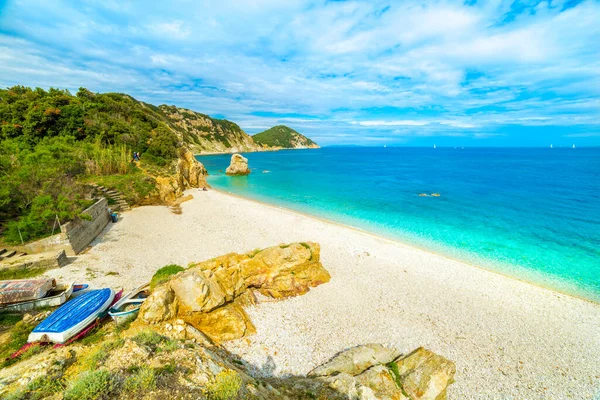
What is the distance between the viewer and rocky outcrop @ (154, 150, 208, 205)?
102 ft

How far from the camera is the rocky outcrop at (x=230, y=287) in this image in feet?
31.0

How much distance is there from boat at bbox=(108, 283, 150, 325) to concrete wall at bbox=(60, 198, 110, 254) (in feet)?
26.9

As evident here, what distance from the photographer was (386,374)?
7777mm

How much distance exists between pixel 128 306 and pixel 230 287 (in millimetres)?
4116

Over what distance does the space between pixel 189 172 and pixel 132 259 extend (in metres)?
30.4

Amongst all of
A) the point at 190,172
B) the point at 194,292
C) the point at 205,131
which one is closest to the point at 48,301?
the point at 194,292

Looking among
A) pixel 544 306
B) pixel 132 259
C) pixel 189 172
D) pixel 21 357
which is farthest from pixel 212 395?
pixel 189 172

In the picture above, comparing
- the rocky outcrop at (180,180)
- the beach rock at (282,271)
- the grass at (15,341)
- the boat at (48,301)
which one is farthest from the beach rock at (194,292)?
the rocky outcrop at (180,180)

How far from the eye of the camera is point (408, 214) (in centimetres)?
3019

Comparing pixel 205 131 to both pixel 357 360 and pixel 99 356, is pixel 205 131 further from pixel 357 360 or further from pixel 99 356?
pixel 99 356

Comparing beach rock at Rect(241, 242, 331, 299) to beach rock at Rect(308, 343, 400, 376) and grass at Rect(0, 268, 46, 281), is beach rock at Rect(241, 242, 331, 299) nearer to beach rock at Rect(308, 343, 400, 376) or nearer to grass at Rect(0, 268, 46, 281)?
beach rock at Rect(308, 343, 400, 376)

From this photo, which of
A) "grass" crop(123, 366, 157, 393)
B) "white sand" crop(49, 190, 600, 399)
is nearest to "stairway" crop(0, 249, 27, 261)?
"white sand" crop(49, 190, 600, 399)

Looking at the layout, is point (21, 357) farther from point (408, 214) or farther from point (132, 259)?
point (408, 214)

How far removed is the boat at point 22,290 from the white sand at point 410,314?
2.36 metres
